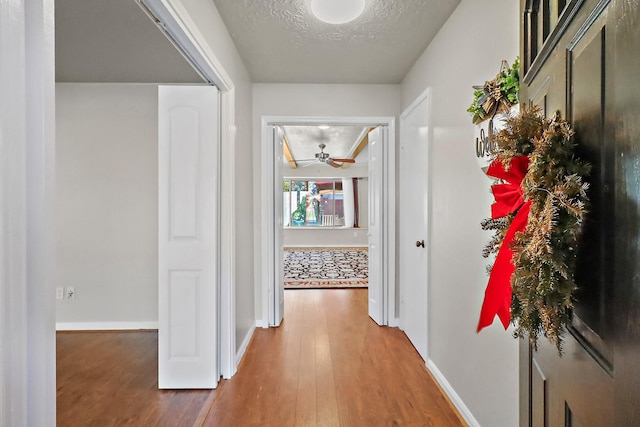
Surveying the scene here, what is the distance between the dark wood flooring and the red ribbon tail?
4.96ft

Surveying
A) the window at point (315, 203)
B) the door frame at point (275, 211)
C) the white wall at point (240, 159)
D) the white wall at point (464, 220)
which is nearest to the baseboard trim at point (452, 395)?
the white wall at point (464, 220)

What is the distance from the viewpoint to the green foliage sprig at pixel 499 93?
1373 mm

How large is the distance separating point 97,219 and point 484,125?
3450 mm

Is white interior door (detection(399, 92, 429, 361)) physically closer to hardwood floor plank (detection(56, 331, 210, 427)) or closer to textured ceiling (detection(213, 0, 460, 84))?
textured ceiling (detection(213, 0, 460, 84))

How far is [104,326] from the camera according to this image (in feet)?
10.9

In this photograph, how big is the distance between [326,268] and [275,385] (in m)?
4.23

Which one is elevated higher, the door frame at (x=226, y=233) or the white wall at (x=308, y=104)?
the white wall at (x=308, y=104)

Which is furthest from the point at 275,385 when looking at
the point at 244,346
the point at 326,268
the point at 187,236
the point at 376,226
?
the point at 326,268

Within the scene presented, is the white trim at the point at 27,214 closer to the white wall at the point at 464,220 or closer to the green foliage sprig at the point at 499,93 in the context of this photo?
the green foliage sprig at the point at 499,93

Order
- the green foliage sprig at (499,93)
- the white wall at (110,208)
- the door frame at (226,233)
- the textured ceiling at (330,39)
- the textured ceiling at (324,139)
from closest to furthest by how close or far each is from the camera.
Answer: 1. the green foliage sprig at (499,93)
2. the textured ceiling at (330,39)
3. the door frame at (226,233)
4. the white wall at (110,208)
5. the textured ceiling at (324,139)

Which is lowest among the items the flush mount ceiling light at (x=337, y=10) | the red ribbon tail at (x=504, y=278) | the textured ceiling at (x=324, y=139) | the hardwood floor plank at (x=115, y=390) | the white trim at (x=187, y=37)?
the hardwood floor plank at (x=115, y=390)

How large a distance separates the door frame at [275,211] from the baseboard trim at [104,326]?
1.12 m

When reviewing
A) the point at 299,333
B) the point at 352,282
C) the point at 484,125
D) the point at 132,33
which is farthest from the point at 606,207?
the point at 352,282

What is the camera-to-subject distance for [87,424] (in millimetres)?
1911
